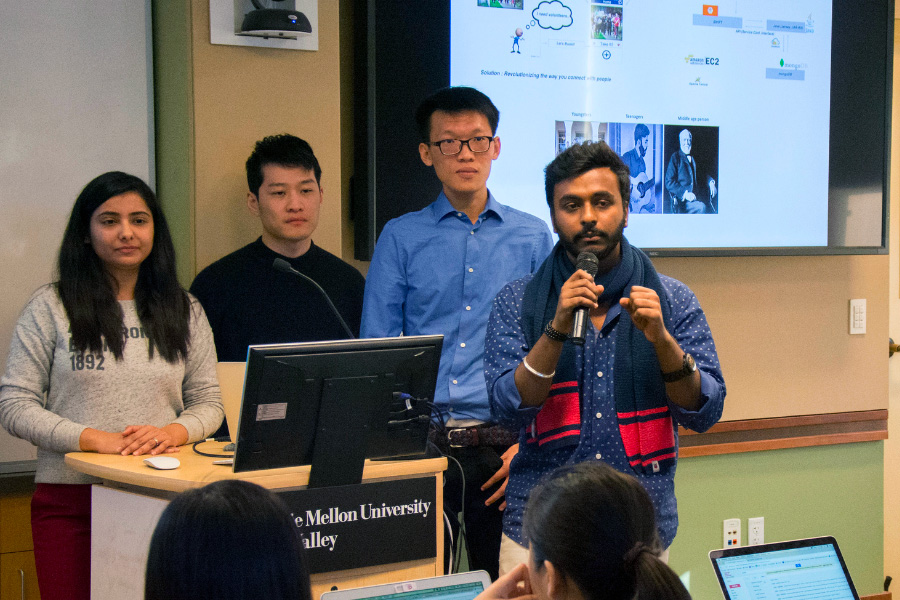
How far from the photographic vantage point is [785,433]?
11.4 ft

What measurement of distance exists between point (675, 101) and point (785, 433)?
1.38m

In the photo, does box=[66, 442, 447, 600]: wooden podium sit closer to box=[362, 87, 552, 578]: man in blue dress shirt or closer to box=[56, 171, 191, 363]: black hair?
box=[56, 171, 191, 363]: black hair

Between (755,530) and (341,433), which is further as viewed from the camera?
(755,530)

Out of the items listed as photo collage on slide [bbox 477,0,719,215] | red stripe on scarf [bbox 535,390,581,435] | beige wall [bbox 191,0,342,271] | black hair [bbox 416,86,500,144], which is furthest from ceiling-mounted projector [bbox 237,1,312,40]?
red stripe on scarf [bbox 535,390,581,435]

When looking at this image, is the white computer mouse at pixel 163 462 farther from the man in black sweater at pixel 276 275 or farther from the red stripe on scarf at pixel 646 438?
the red stripe on scarf at pixel 646 438

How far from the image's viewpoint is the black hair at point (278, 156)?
2537 millimetres

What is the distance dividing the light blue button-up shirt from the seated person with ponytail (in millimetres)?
1137

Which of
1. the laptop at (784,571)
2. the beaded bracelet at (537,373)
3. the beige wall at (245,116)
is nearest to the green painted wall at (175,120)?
the beige wall at (245,116)

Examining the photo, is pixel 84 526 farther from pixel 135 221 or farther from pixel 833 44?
pixel 833 44

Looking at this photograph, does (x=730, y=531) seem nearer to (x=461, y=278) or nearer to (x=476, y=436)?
(x=476, y=436)

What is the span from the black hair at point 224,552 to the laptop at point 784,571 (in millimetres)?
942

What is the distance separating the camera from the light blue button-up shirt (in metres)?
2.38

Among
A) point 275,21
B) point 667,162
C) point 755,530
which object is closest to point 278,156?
point 275,21

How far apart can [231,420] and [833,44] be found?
8.94 ft
